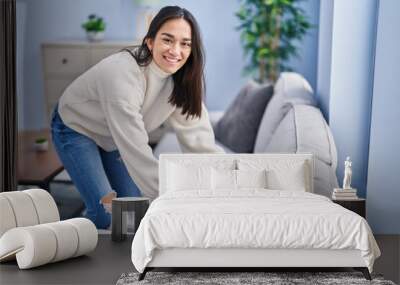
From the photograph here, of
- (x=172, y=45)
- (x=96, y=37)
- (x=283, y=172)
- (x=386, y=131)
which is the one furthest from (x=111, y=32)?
(x=386, y=131)

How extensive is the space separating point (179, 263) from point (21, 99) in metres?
2.27

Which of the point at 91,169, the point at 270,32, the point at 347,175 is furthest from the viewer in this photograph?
the point at 270,32

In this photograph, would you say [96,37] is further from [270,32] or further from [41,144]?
[270,32]

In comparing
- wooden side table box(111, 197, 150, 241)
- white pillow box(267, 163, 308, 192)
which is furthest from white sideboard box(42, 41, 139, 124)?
white pillow box(267, 163, 308, 192)

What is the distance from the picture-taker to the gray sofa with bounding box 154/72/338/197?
5957 mm

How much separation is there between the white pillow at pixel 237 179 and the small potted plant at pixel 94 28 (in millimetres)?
1461

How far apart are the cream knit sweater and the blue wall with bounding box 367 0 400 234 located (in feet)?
3.90

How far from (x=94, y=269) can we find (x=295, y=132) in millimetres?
1900

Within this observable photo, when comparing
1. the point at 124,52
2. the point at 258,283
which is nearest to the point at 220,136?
the point at 124,52

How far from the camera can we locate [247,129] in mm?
6184

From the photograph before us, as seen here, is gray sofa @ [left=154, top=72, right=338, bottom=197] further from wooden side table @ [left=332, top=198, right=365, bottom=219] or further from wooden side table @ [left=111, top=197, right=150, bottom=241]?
wooden side table @ [left=111, top=197, right=150, bottom=241]

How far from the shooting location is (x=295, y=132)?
233 inches

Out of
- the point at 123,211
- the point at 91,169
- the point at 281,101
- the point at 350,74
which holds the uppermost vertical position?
the point at 350,74

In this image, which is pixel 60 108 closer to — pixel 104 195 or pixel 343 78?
pixel 104 195
